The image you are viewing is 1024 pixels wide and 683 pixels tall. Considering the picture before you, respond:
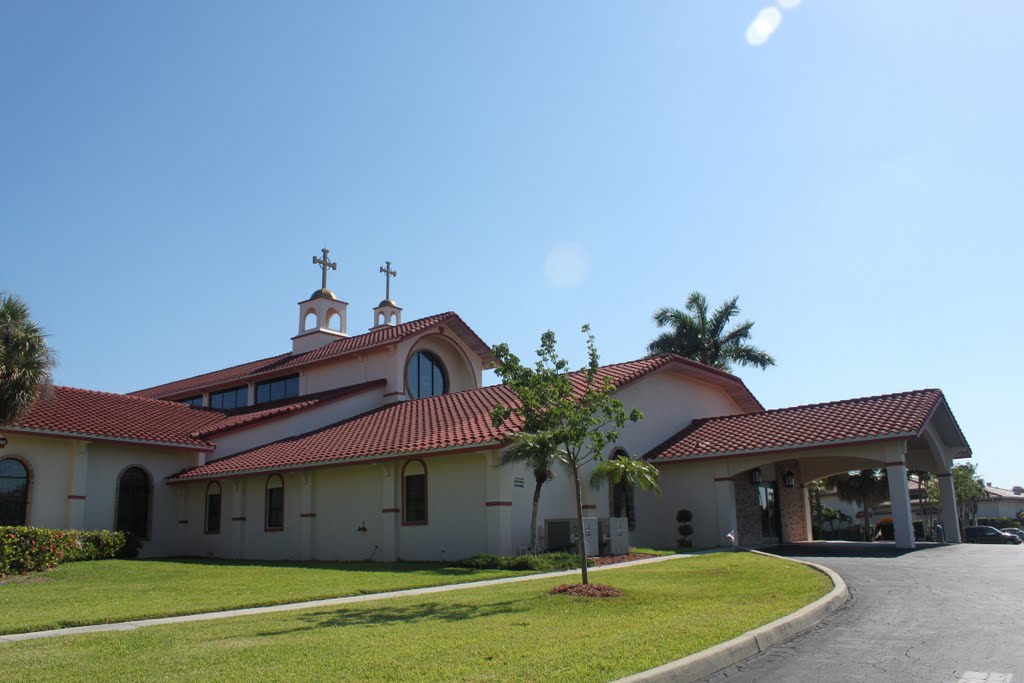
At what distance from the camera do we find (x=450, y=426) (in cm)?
2220

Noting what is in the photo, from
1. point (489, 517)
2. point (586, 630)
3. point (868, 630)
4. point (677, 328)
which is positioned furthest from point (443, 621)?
point (677, 328)

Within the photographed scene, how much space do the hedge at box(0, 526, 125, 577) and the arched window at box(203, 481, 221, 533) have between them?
382 centimetres

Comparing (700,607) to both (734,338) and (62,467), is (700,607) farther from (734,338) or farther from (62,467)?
(734,338)

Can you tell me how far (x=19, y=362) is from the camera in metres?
18.9

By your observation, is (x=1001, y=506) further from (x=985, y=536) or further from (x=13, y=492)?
(x=13, y=492)

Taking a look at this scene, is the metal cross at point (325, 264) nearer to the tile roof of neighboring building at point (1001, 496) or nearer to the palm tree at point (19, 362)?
the palm tree at point (19, 362)

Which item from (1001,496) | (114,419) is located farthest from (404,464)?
(1001,496)

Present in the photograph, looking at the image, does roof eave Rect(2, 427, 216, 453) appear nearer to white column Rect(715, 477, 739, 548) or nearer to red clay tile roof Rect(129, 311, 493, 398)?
red clay tile roof Rect(129, 311, 493, 398)

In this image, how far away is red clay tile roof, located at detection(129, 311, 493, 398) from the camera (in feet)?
100

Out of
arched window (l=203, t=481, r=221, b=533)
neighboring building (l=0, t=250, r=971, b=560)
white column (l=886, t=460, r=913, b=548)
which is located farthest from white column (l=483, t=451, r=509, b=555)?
arched window (l=203, t=481, r=221, b=533)

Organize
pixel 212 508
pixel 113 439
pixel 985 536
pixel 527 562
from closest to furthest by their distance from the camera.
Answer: pixel 527 562 < pixel 113 439 < pixel 212 508 < pixel 985 536

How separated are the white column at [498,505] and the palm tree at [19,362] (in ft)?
34.2

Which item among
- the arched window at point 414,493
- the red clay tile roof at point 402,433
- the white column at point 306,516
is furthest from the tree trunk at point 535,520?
the white column at point 306,516

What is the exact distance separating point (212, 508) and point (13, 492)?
5.61m
